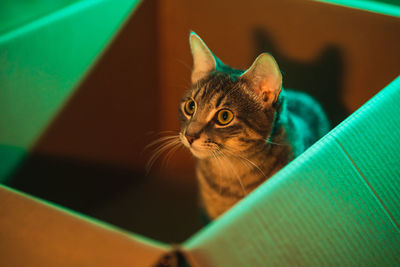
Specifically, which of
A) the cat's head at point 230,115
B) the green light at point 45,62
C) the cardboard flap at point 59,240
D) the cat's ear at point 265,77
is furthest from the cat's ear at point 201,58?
the cardboard flap at point 59,240

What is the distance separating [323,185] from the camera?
1.72 feet

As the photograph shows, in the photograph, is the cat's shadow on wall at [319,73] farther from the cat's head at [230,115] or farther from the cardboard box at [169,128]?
the cat's head at [230,115]

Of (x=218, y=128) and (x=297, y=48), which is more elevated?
(x=297, y=48)

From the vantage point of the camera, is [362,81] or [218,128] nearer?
[218,128]

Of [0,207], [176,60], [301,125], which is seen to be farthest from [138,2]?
[0,207]

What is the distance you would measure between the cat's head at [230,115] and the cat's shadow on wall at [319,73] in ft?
0.91

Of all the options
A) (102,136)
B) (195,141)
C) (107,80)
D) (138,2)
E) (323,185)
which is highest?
(323,185)

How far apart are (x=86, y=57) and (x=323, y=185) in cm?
93

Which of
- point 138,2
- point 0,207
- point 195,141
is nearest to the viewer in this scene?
point 0,207

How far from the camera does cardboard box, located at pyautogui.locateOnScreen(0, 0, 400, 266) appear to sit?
0.45 metres

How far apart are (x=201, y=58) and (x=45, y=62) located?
497 millimetres

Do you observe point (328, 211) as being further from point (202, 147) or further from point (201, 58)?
point (201, 58)

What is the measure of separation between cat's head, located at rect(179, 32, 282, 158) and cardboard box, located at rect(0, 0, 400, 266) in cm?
28

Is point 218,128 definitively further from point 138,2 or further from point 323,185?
point 138,2
